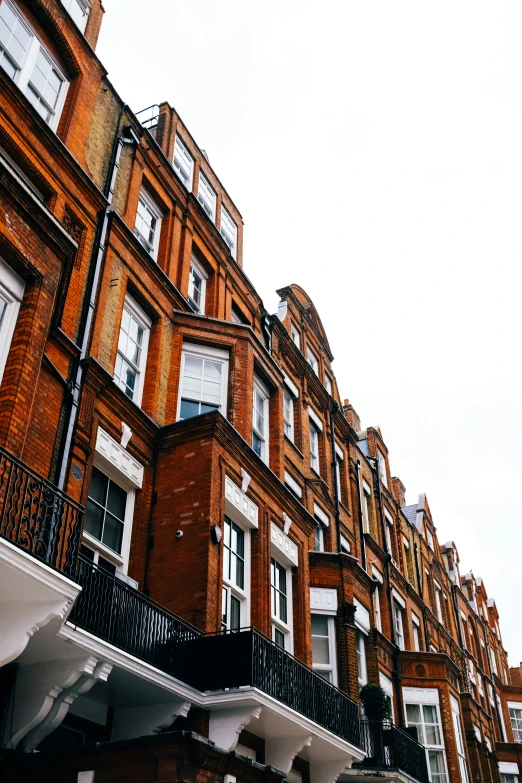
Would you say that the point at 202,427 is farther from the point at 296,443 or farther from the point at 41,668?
the point at 296,443

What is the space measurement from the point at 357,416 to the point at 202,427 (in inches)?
837

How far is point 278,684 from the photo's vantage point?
12031 mm

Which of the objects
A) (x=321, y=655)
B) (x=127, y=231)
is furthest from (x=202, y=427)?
(x=321, y=655)

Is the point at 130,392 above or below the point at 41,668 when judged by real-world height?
above

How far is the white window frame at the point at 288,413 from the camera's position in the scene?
75.6ft

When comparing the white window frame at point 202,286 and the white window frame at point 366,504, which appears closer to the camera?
the white window frame at point 202,286

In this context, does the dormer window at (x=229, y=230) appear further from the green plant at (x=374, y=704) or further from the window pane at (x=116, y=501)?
the green plant at (x=374, y=704)

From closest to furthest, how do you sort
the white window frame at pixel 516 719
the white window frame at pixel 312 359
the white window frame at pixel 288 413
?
the white window frame at pixel 288 413 → the white window frame at pixel 312 359 → the white window frame at pixel 516 719

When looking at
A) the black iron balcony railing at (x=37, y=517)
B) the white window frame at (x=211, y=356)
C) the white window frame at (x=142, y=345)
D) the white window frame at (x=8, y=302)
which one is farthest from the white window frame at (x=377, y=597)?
the white window frame at (x=8, y=302)

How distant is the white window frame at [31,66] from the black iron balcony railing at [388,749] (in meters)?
14.8

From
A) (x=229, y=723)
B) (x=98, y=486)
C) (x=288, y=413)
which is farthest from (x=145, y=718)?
(x=288, y=413)

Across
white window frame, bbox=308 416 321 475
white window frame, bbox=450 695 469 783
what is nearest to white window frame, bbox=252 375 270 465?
white window frame, bbox=308 416 321 475

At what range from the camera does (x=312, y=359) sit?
27.4 m

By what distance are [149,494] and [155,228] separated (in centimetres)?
714
